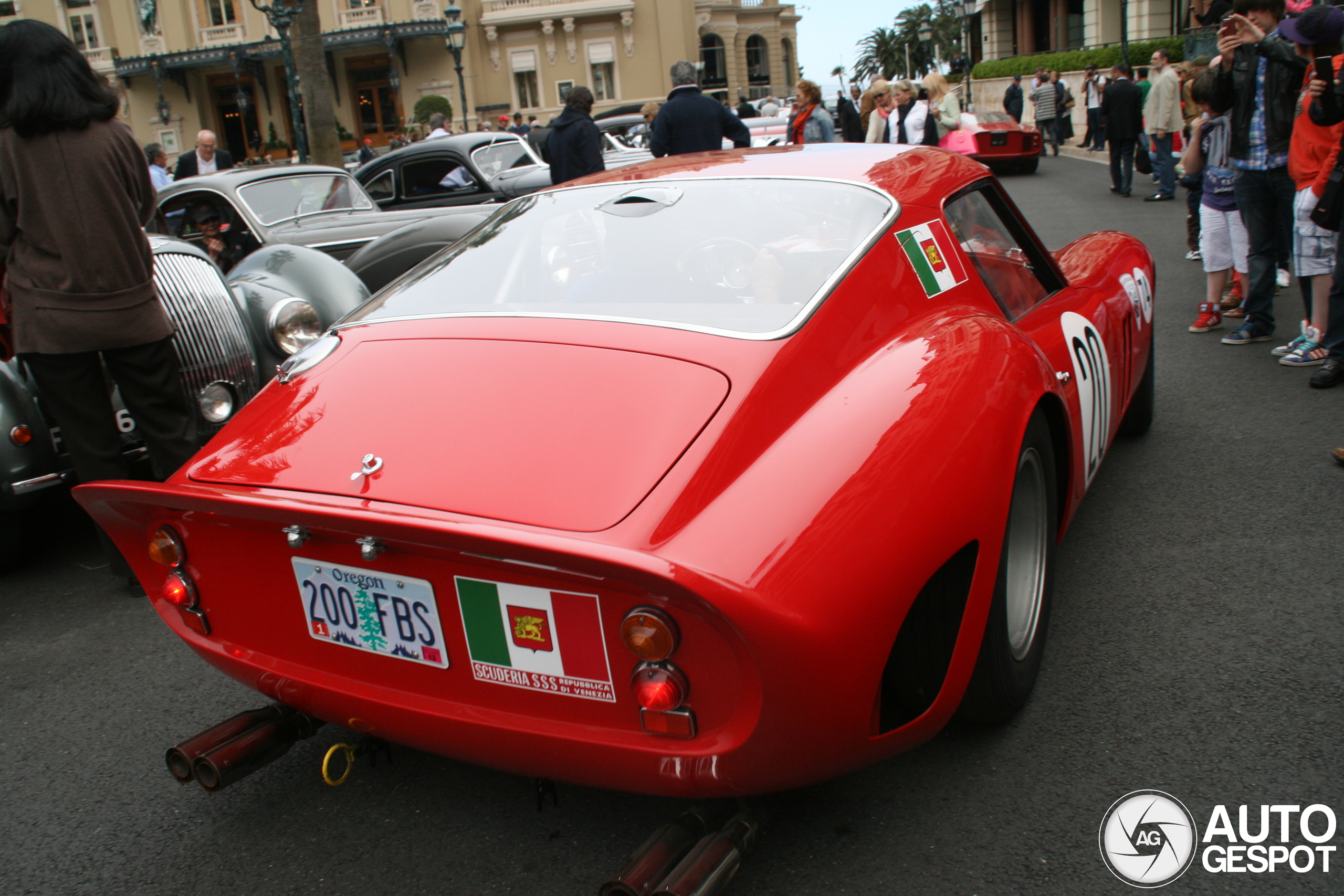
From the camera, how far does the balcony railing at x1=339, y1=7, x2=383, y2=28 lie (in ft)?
154

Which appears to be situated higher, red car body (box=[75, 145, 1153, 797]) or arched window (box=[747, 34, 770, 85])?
arched window (box=[747, 34, 770, 85])

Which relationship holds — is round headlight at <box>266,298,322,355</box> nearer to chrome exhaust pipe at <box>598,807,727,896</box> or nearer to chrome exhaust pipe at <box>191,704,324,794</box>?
chrome exhaust pipe at <box>191,704,324,794</box>

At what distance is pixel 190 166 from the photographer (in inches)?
426

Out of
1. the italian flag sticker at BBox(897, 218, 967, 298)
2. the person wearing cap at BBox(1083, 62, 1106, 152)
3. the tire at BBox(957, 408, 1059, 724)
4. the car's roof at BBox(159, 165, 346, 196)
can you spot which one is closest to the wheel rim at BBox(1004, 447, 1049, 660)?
the tire at BBox(957, 408, 1059, 724)

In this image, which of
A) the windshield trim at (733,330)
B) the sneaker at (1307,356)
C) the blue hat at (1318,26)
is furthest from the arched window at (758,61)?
the windshield trim at (733,330)

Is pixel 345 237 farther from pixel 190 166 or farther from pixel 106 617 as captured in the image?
pixel 190 166

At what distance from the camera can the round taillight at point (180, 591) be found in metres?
2.19

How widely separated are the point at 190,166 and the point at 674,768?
1095cm

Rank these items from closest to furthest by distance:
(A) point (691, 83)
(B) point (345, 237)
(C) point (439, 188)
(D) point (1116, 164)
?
(B) point (345, 237) → (A) point (691, 83) → (C) point (439, 188) → (D) point (1116, 164)

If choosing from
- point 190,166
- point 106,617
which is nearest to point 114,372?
point 106,617

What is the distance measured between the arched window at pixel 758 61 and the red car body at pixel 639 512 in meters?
68.8

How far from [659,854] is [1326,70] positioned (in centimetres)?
477

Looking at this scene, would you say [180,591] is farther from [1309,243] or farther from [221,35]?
[221,35]

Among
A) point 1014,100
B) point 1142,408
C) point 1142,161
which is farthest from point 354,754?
point 1014,100
